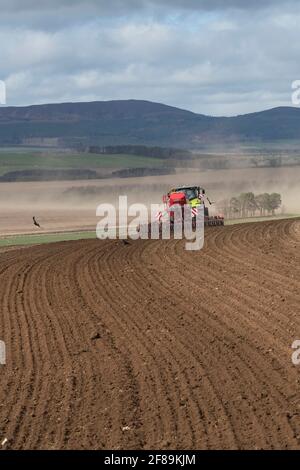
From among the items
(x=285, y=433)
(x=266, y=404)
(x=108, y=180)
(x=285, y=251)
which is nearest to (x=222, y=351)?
(x=266, y=404)

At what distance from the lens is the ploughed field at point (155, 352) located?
384 inches

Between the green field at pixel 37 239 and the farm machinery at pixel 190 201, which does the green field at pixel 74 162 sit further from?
the farm machinery at pixel 190 201

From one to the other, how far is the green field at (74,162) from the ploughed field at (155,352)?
121 m

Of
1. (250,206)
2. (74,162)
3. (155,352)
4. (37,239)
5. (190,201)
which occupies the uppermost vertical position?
(74,162)

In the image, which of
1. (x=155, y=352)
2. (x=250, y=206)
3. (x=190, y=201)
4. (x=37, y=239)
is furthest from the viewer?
(x=250, y=206)

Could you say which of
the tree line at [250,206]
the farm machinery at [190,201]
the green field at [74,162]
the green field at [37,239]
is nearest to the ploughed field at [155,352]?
the farm machinery at [190,201]

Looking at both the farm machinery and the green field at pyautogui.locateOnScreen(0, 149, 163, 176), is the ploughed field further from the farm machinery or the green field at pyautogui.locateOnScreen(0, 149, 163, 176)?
the green field at pyautogui.locateOnScreen(0, 149, 163, 176)

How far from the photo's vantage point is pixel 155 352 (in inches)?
515

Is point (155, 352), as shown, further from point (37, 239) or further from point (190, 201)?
point (37, 239)

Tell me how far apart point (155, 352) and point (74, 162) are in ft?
471

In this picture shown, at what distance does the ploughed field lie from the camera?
9742 millimetres

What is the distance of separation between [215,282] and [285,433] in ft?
30.7

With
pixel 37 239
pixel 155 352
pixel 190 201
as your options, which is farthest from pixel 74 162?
pixel 155 352

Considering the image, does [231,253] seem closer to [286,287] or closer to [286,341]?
[286,287]
